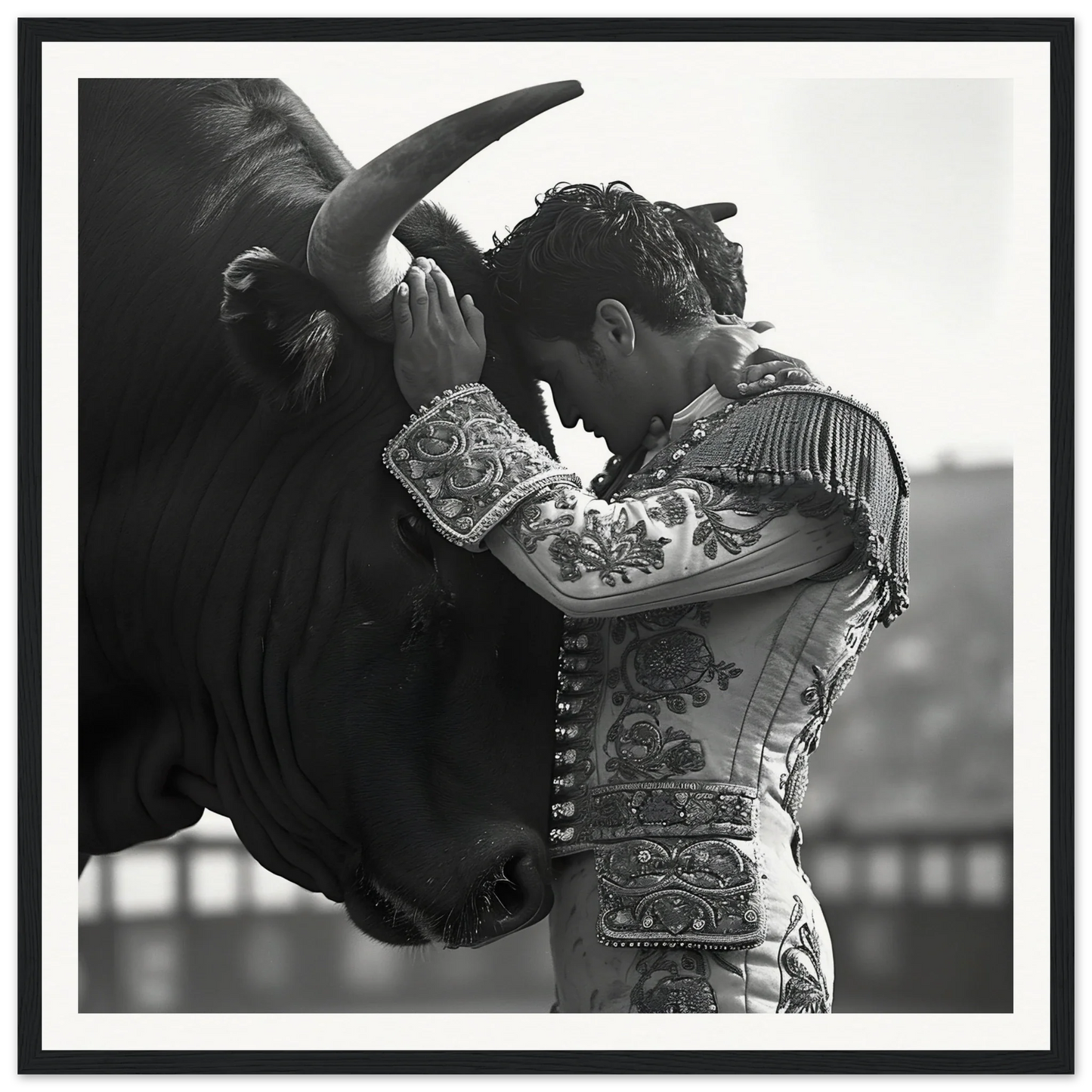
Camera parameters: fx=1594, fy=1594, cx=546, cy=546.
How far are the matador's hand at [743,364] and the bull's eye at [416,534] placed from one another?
38cm

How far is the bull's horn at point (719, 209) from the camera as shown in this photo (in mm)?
2081

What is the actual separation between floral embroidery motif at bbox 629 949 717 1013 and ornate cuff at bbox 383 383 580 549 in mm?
514

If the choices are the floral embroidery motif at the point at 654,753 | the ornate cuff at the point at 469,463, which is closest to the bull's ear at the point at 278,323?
the ornate cuff at the point at 469,463

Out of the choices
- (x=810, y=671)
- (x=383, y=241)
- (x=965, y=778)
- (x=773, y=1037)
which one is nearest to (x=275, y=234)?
(x=383, y=241)

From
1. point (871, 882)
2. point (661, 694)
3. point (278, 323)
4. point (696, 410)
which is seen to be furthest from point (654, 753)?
point (871, 882)

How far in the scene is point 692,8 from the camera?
1.96 metres

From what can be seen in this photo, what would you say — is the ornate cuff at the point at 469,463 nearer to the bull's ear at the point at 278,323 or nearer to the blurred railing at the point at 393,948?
the bull's ear at the point at 278,323

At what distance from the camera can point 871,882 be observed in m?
4.70

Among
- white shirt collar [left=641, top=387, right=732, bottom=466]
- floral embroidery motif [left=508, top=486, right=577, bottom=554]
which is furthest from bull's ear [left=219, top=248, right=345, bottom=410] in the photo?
white shirt collar [left=641, top=387, right=732, bottom=466]

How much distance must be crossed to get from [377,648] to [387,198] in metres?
0.53

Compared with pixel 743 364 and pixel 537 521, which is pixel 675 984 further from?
pixel 743 364

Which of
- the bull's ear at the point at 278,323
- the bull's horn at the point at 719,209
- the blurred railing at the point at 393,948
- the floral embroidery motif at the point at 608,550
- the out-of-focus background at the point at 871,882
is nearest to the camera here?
the floral embroidery motif at the point at 608,550

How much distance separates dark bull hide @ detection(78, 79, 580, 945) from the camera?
1.86 metres

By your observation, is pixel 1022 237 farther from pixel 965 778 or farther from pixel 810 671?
pixel 965 778
